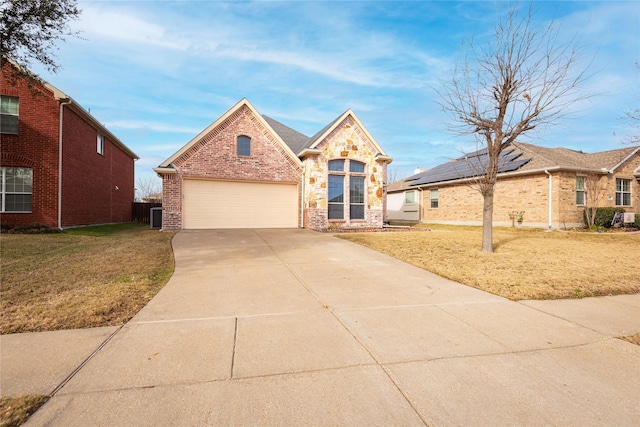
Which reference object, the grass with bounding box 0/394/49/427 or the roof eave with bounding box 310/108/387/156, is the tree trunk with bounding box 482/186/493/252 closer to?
the roof eave with bounding box 310/108/387/156

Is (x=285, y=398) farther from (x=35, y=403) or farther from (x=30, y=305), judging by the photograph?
(x=30, y=305)

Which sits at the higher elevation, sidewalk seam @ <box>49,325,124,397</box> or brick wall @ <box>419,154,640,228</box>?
brick wall @ <box>419,154,640,228</box>

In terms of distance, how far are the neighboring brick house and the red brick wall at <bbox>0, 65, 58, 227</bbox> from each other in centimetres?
1750

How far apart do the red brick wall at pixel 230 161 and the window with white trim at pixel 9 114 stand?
657 centimetres

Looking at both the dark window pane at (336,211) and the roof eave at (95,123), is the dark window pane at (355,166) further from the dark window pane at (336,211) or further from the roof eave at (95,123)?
the roof eave at (95,123)

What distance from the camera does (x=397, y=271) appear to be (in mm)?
6551

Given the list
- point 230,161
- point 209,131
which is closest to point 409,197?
point 230,161

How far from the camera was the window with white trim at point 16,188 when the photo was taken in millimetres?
13219

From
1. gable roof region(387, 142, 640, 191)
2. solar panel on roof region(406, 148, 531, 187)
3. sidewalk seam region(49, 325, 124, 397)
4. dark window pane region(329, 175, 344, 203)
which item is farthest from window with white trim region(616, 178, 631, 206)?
sidewalk seam region(49, 325, 124, 397)

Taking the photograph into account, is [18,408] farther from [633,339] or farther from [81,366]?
[633,339]

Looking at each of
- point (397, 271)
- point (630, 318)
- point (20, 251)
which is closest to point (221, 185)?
point (20, 251)

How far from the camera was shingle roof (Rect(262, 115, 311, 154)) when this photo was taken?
1827cm

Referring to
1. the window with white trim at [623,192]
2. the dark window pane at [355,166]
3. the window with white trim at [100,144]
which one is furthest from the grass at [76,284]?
the window with white trim at [623,192]

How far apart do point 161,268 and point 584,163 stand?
2179cm
